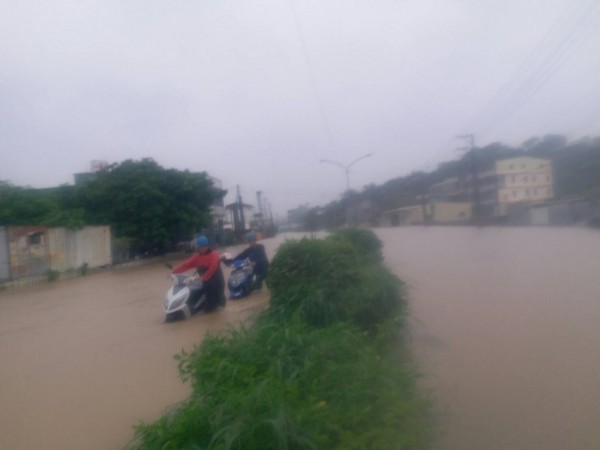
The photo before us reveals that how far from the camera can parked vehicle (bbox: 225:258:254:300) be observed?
11117 mm

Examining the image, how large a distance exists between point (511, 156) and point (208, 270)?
12553 mm

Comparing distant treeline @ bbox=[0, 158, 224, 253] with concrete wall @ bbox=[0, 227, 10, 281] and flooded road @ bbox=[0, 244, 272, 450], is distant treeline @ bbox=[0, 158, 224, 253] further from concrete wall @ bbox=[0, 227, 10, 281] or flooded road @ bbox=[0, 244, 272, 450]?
flooded road @ bbox=[0, 244, 272, 450]

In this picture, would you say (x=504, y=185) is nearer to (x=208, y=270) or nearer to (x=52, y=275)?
→ (x=208, y=270)

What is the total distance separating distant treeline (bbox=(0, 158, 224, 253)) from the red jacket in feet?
66.5

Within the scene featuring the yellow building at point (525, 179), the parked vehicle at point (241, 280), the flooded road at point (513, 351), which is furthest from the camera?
the yellow building at point (525, 179)

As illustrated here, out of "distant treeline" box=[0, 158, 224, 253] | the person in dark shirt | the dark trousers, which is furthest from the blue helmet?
"distant treeline" box=[0, 158, 224, 253]

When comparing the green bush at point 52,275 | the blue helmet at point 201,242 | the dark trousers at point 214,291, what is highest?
the blue helmet at point 201,242

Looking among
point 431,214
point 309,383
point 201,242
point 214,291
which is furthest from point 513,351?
point 431,214

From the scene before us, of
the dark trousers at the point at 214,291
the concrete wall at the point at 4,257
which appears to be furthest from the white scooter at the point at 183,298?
the concrete wall at the point at 4,257

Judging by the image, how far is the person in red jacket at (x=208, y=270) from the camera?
32.0 ft

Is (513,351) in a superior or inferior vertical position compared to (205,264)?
inferior

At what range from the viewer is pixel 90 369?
24.0 feet

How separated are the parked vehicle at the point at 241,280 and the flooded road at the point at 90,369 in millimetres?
197

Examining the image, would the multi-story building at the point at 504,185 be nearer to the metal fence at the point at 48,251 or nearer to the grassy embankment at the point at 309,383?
the grassy embankment at the point at 309,383
